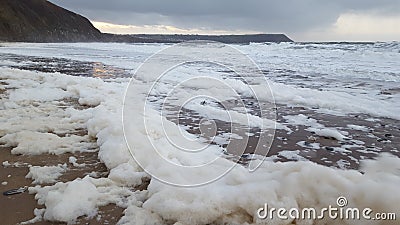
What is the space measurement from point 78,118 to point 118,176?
94.2 inches

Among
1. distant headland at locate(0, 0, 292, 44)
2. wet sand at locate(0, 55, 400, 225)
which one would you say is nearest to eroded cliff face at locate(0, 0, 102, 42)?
distant headland at locate(0, 0, 292, 44)

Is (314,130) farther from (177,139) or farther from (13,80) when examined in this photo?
(13,80)

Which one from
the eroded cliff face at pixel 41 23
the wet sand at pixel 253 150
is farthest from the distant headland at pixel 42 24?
the wet sand at pixel 253 150

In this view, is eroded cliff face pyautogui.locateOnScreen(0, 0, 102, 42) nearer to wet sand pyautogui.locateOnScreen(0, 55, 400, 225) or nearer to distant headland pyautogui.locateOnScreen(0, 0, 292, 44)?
distant headland pyautogui.locateOnScreen(0, 0, 292, 44)

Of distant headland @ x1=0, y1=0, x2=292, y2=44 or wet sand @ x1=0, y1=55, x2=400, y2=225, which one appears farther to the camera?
distant headland @ x1=0, y1=0, x2=292, y2=44

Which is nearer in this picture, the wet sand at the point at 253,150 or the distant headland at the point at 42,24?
the wet sand at the point at 253,150

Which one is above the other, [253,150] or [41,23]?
[41,23]

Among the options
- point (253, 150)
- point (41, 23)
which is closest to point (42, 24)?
point (41, 23)

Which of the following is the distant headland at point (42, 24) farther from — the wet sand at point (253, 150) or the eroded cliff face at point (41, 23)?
the wet sand at point (253, 150)

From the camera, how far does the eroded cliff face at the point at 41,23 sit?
83625 mm

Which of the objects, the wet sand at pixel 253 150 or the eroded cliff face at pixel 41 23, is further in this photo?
the eroded cliff face at pixel 41 23

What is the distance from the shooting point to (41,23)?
329 ft

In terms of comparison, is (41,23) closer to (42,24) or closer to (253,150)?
(42,24)

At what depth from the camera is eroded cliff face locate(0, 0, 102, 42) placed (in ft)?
274
